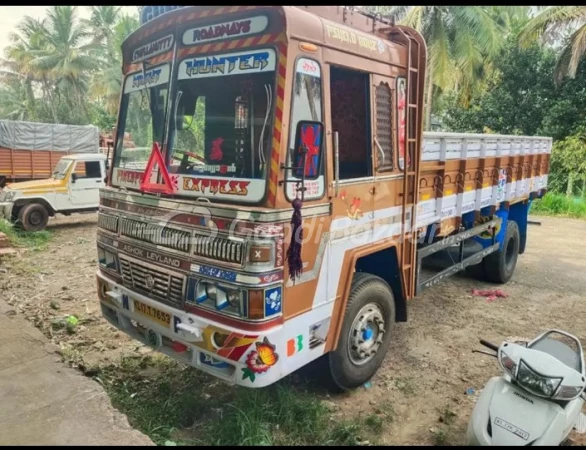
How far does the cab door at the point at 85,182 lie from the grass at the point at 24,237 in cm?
99

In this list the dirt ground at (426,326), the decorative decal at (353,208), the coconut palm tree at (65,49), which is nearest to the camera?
the decorative decal at (353,208)

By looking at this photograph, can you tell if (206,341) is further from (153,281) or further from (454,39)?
(454,39)

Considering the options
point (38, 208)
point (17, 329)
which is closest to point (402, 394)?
point (17, 329)

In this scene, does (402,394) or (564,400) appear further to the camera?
(402,394)

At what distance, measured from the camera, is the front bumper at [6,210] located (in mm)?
9817

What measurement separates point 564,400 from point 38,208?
10.3 m

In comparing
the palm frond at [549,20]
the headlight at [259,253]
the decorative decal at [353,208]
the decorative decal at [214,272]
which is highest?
the palm frond at [549,20]

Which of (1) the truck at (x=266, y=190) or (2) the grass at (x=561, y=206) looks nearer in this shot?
(1) the truck at (x=266, y=190)

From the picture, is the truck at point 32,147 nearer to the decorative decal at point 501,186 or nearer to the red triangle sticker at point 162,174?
the red triangle sticker at point 162,174

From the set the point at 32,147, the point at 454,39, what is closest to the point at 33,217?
the point at 32,147

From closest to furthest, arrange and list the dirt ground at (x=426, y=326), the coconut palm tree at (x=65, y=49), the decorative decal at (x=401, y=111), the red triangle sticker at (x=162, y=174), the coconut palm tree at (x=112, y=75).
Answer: the red triangle sticker at (x=162, y=174) < the dirt ground at (x=426, y=326) < the decorative decal at (x=401, y=111) < the coconut palm tree at (x=112, y=75) < the coconut palm tree at (x=65, y=49)

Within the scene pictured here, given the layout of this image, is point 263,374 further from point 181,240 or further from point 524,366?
point 524,366

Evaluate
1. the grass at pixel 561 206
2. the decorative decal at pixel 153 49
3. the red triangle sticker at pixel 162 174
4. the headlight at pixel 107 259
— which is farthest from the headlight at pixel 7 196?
the grass at pixel 561 206

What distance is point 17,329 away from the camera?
15.4 feet
